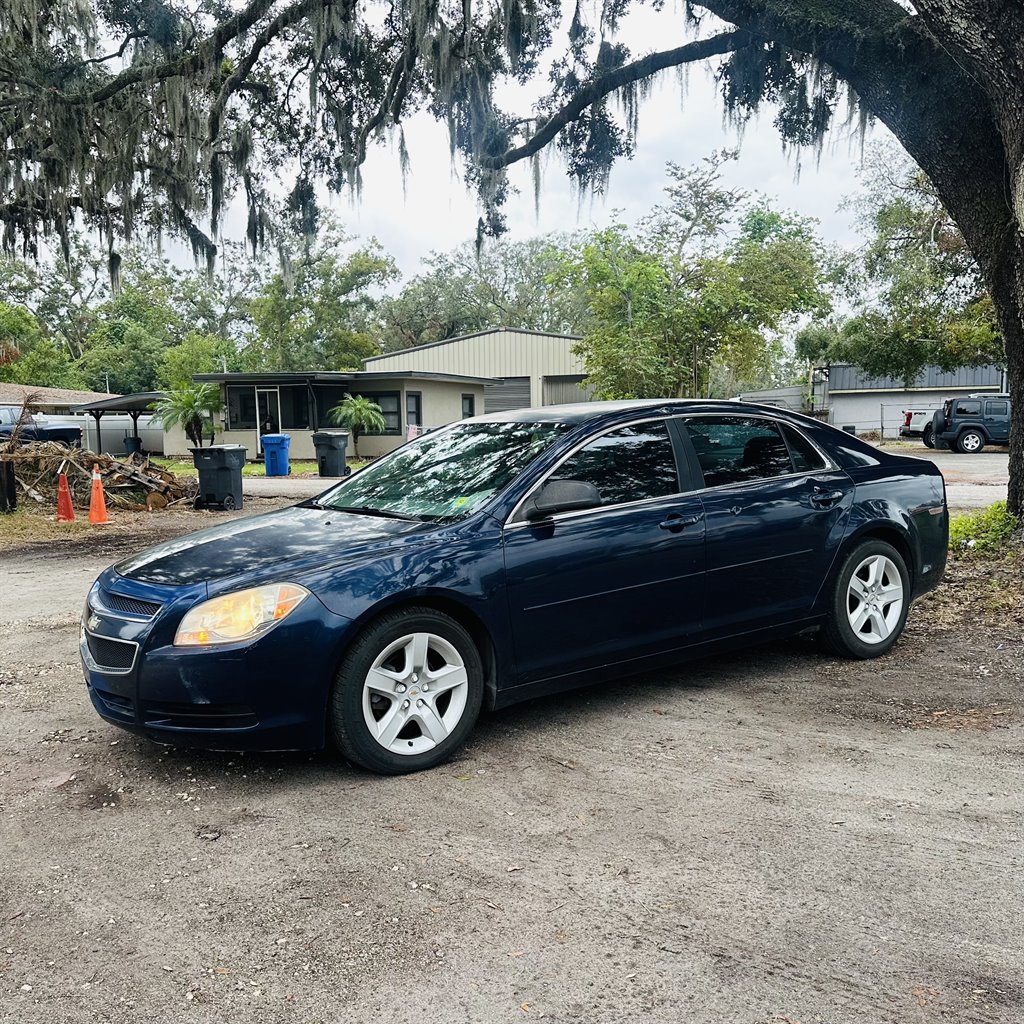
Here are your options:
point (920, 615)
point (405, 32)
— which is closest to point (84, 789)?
point (920, 615)

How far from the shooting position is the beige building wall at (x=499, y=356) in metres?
36.9

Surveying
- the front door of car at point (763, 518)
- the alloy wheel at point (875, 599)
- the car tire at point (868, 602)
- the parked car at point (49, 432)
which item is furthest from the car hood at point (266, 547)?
the parked car at point (49, 432)

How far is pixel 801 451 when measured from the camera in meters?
5.48

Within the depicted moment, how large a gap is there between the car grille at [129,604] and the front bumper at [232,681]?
2cm

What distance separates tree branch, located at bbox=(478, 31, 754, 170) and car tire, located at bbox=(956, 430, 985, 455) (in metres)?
21.7

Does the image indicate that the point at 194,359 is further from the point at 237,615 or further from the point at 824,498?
the point at 237,615

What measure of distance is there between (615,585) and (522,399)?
33.4m

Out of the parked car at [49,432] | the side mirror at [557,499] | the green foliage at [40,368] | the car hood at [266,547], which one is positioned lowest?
the car hood at [266,547]

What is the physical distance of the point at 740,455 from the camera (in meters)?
5.23

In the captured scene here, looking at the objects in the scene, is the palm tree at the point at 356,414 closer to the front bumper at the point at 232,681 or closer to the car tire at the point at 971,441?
the car tire at the point at 971,441

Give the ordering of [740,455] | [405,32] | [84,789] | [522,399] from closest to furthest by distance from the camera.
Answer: [84,789] → [740,455] → [405,32] → [522,399]

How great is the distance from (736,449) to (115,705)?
339cm

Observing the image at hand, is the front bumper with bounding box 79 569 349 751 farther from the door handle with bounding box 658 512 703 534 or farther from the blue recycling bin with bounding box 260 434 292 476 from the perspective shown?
the blue recycling bin with bounding box 260 434 292 476

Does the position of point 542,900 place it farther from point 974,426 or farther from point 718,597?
point 974,426
